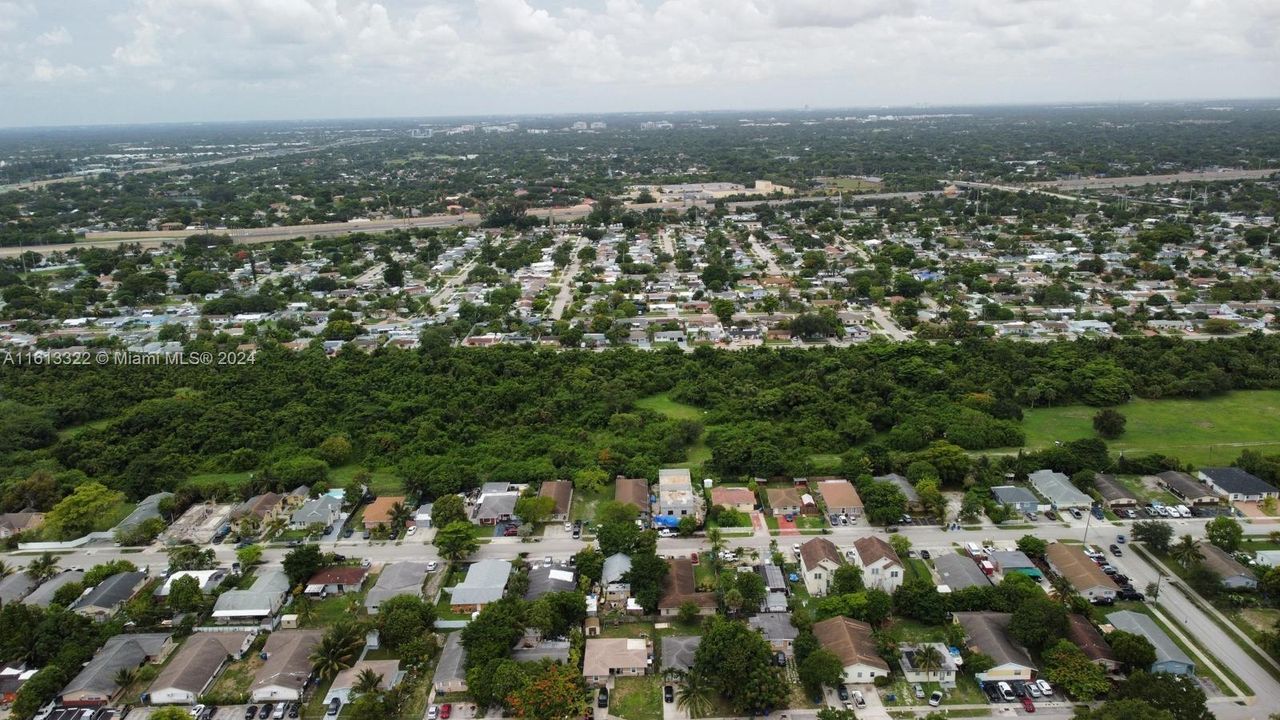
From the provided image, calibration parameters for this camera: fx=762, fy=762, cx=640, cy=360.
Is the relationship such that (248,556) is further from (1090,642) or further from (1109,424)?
(1109,424)

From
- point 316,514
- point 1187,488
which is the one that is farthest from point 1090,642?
point 316,514

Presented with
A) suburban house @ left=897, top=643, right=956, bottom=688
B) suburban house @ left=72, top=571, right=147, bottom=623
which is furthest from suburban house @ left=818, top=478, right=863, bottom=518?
suburban house @ left=72, top=571, right=147, bottom=623

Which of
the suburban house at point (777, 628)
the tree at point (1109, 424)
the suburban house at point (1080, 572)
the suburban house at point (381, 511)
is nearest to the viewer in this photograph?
the suburban house at point (777, 628)

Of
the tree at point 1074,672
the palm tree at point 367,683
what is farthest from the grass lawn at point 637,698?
the tree at point 1074,672

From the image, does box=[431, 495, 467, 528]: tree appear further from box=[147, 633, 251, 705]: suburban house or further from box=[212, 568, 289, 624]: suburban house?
box=[147, 633, 251, 705]: suburban house

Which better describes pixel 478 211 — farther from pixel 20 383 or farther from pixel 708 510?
pixel 708 510

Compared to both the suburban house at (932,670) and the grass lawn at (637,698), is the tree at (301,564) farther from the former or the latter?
the suburban house at (932,670)
